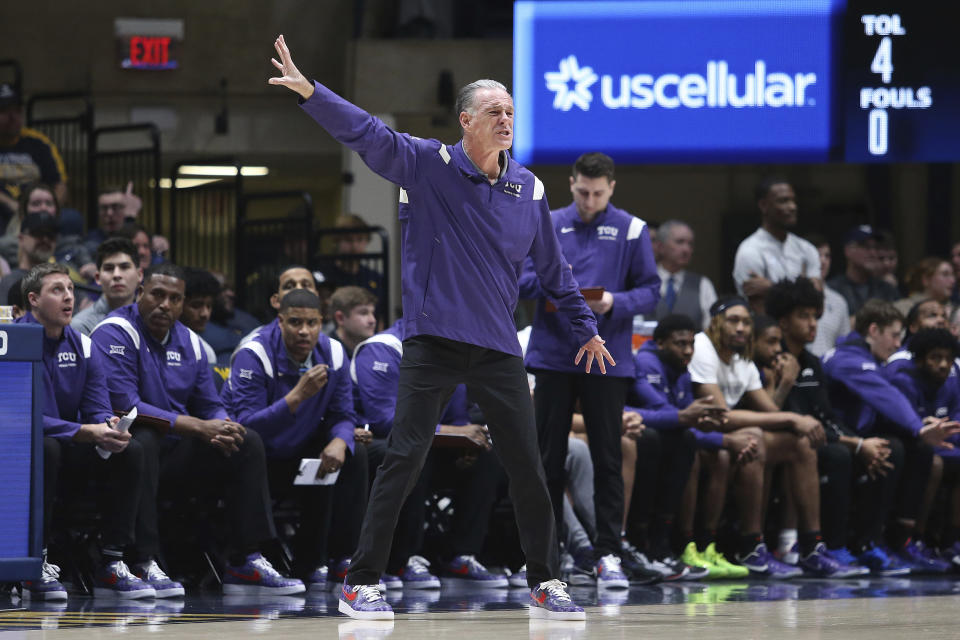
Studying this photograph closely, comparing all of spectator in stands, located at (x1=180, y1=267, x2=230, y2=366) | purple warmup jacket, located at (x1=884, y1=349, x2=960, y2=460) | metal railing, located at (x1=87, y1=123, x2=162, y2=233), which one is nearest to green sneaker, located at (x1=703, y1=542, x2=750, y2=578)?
purple warmup jacket, located at (x1=884, y1=349, x2=960, y2=460)

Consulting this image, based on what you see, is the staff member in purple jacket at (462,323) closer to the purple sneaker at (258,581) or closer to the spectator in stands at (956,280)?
the purple sneaker at (258,581)

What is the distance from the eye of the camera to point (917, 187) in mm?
13406

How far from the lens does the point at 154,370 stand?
21.2ft

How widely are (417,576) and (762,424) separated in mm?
2157

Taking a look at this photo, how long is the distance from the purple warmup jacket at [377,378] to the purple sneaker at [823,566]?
217cm

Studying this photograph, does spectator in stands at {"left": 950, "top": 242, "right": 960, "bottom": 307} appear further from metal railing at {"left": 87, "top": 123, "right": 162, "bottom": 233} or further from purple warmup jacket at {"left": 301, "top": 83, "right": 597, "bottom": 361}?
purple warmup jacket at {"left": 301, "top": 83, "right": 597, "bottom": 361}

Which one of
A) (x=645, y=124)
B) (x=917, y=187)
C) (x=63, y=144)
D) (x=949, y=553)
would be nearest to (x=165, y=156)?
(x=63, y=144)

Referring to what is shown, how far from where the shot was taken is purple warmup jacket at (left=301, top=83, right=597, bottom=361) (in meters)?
4.95

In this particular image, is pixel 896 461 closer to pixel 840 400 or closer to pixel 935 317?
pixel 840 400

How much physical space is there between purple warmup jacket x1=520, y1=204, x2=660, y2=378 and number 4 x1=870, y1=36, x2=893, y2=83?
3.21 m

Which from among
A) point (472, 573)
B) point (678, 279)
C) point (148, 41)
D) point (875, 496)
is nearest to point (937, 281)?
point (678, 279)

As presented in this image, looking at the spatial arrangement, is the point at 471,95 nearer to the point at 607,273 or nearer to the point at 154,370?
the point at 607,273

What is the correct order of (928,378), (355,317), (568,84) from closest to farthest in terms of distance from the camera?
(355,317)
(928,378)
(568,84)

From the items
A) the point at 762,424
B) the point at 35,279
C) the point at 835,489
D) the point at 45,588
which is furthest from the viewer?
the point at 835,489
